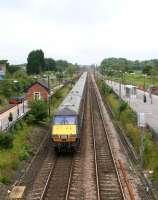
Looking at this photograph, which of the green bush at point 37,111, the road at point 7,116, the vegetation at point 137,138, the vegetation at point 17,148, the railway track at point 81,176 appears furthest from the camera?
the green bush at point 37,111

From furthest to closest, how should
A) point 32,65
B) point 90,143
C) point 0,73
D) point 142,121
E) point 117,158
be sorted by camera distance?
point 32,65 < point 0,73 < point 90,143 < point 117,158 < point 142,121

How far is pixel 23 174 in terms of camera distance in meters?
24.1

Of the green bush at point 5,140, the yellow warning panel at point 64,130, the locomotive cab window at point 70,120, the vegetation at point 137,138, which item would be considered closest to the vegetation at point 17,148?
the green bush at point 5,140

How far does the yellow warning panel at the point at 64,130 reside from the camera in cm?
2823

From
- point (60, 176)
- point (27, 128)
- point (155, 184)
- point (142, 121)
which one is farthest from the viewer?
point (27, 128)

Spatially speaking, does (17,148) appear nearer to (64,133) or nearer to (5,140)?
(5,140)

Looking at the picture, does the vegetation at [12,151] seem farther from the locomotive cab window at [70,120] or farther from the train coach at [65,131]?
the locomotive cab window at [70,120]

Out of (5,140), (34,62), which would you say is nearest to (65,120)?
(5,140)

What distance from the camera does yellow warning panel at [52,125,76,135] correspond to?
28.2 meters

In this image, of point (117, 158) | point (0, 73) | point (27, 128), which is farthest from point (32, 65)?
point (117, 158)

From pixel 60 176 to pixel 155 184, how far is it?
533 cm

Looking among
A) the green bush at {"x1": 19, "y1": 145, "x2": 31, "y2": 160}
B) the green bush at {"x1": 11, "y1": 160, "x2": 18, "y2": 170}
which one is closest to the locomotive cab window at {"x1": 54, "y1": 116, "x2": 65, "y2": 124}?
the green bush at {"x1": 19, "y1": 145, "x2": 31, "y2": 160}

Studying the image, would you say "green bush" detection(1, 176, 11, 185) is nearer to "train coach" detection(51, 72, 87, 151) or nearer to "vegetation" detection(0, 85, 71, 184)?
"vegetation" detection(0, 85, 71, 184)

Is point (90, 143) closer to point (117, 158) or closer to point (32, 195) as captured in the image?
point (117, 158)
